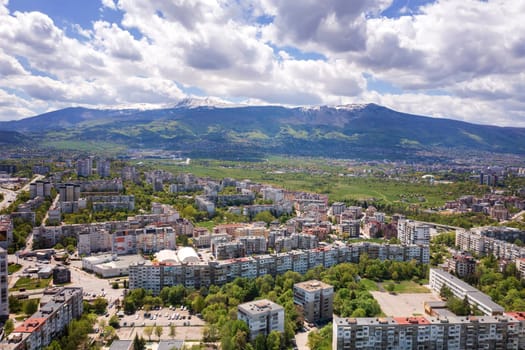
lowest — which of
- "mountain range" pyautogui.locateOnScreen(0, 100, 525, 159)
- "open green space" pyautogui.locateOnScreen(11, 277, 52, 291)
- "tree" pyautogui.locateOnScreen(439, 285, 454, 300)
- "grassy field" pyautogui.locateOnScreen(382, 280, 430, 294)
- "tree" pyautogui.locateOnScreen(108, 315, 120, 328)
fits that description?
"grassy field" pyautogui.locateOnScreen(382, 280, 430, 294)

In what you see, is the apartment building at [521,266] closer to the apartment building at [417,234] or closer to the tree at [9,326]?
the apartment building at [417,234]

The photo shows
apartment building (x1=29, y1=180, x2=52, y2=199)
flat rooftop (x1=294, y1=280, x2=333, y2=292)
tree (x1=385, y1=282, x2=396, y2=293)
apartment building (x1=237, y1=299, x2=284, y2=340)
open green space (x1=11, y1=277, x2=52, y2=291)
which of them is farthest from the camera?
apartment building (x1=29, y1=180, x2=52, y2=199)

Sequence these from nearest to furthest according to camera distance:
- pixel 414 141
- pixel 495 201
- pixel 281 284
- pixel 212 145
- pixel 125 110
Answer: pixel 281 284 → pixel 495 201 → pixel 212 145 → pixel 414 141 → pixel 125 110

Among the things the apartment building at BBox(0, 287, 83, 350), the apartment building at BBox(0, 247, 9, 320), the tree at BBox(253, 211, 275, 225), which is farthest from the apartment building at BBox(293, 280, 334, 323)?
the tree at BBox(253, 211, 275, 225)

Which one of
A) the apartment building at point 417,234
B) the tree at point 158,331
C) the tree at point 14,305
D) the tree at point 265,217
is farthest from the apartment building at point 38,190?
the apartment building at point 417,234

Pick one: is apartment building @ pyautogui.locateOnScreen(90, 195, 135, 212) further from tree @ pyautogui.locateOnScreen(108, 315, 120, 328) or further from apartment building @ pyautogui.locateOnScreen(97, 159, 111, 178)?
tree @ pyautogui.locateOnScreen(108, 315, 120, 328)

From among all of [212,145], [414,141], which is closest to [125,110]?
[212,145]

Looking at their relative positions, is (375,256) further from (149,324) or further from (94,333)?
(94,333)

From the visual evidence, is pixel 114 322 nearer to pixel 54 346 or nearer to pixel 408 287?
pixel 54 346
